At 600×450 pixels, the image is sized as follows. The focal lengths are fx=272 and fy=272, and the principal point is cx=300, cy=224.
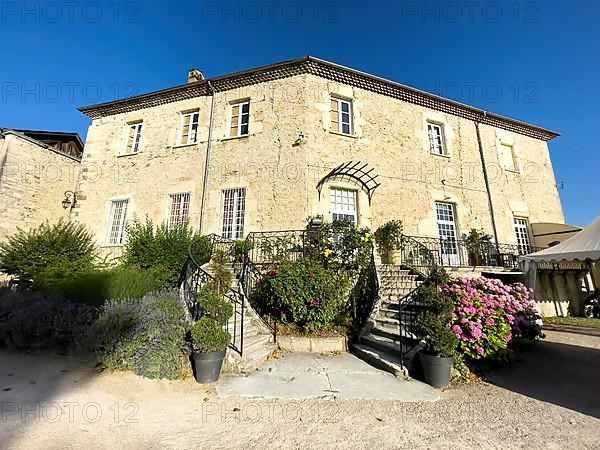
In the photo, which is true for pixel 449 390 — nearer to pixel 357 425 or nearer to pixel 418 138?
pixel 357 425

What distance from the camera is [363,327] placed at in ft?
20.4

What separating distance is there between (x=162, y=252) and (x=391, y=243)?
25.0 ft

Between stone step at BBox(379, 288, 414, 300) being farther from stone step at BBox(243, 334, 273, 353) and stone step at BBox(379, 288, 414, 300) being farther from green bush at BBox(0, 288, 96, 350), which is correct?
green bush at BBox(0, 288, 96, 350)

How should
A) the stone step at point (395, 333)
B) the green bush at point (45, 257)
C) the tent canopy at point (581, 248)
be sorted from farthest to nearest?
1. the green bush at point (45, 257)
2. the tent canopy at point (581, 248)
3. the stone step at point (395, 333)

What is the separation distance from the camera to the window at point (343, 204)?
390 inches

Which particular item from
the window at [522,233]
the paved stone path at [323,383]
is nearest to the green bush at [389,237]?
the paved stone path at [323,383]

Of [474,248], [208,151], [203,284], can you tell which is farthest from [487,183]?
[203,284]

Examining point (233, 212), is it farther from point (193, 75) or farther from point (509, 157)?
point (509, 157)

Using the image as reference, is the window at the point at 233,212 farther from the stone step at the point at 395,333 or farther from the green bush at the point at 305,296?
the stone step at the point at 395,333

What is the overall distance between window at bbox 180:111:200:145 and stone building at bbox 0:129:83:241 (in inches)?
233

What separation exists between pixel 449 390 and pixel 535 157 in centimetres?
1474

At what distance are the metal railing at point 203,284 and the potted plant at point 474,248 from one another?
8.99 metres

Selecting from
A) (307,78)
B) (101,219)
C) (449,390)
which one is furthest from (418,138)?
(101,219)

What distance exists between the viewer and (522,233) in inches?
490
